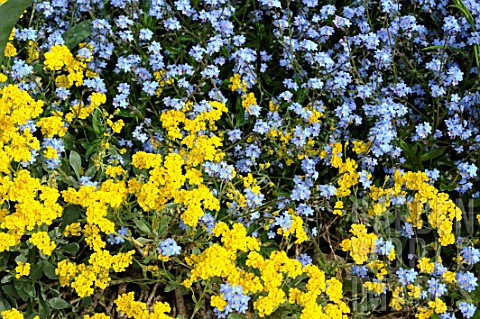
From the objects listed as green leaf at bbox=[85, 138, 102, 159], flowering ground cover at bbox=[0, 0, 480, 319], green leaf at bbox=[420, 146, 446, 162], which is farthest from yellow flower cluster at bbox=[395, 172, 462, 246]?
green leaf at bbox=[85, 138, 102, 159]

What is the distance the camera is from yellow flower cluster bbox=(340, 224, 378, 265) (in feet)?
9.70

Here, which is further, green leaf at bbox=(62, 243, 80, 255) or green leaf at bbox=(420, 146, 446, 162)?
green leaf at bbox=(420, 146, 446, 162)

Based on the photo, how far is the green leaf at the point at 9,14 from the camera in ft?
8.55

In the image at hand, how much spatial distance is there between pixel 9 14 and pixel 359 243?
1.58m

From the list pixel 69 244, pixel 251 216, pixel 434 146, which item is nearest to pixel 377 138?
pixel 434 146

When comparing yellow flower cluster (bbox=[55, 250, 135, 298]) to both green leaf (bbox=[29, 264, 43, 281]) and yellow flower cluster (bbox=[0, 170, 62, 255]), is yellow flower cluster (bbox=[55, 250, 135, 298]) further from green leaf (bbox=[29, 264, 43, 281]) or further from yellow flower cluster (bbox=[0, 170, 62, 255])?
green leaf (bbox=[29, 264, 43, 281])

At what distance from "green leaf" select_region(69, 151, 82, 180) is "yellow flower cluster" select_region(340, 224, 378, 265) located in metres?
1.12

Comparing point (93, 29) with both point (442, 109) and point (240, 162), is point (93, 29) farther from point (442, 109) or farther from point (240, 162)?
point (442, 109)

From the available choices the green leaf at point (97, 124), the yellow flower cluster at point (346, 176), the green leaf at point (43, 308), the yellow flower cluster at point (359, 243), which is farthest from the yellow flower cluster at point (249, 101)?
the green leaf at point (43, 308)

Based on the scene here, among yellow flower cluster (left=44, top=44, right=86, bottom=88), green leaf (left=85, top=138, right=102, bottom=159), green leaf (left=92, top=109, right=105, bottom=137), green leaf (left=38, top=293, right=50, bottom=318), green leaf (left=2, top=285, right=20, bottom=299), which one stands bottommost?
green leaf (left=38, top=293, right=50, bottom=318)

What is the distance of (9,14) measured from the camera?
264 centimetres

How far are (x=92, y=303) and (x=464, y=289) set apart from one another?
159 centimetres

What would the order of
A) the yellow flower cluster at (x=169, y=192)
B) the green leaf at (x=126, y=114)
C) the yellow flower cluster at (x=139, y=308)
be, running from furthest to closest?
1. the green leaf at (x=126, y=114)
2. the yellow flower cluster at (x=169, y=192)
3. the yellow flower cluster at (x=139, y=308)

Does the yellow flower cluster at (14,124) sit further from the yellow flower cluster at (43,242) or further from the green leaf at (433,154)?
the green leaf at (433,154)
